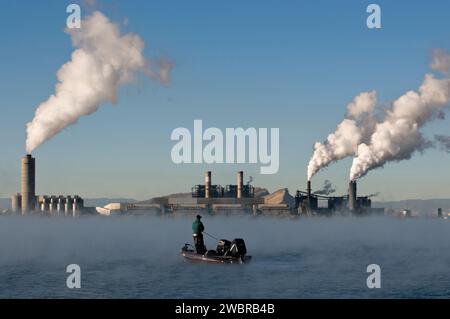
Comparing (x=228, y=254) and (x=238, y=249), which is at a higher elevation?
(x=238, y=249)

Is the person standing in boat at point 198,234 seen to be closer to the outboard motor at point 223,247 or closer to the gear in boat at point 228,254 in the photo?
the gear in boat at point 228,254

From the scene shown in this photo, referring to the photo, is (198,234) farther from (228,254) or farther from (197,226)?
(228,254)

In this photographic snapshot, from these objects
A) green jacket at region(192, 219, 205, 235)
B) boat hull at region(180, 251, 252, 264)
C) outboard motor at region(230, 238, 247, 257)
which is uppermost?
green jacket at region(192, 219, 205, 235)

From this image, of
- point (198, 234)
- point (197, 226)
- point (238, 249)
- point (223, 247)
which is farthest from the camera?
point (223, 247)

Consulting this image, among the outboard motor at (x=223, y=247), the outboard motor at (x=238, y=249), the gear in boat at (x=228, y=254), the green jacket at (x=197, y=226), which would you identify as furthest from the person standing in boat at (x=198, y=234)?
the outboard motor at (x=238, y=249)

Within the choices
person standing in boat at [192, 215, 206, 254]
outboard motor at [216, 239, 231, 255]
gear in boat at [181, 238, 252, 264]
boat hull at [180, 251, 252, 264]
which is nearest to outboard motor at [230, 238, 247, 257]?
gear in boat at [181, 238, 252, 264]

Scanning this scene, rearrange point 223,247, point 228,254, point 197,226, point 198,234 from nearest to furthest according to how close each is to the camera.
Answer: point 197,226, point 198,234, point 228,254, point 223,247

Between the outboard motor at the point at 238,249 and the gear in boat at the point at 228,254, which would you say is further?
the gear in boat at the point at 228,254

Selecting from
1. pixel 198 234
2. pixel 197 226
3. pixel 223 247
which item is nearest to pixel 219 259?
pixel 223 247

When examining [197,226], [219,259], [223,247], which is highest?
[197,226]

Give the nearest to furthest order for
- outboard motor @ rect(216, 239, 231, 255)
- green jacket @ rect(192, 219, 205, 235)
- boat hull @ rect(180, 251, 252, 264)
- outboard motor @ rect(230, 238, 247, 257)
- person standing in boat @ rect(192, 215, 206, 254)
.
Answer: green jacket @ rect(192, 219, 205, 235)
person standing in boat @ rect(192, 215, 206, 254)
outboard motor @ rect(230, 238, 247, 257)
boat hull @ rect(180, 251, 252, 264)
outboard motor @ rect(216, 239, 231, 255)

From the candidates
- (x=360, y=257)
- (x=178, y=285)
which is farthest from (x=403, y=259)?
(x=178, y=285)

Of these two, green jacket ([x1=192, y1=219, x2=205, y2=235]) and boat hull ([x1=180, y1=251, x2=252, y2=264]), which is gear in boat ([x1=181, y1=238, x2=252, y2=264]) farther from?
green jacket ([x1=192, y1=219, x2=205, y2=235])
